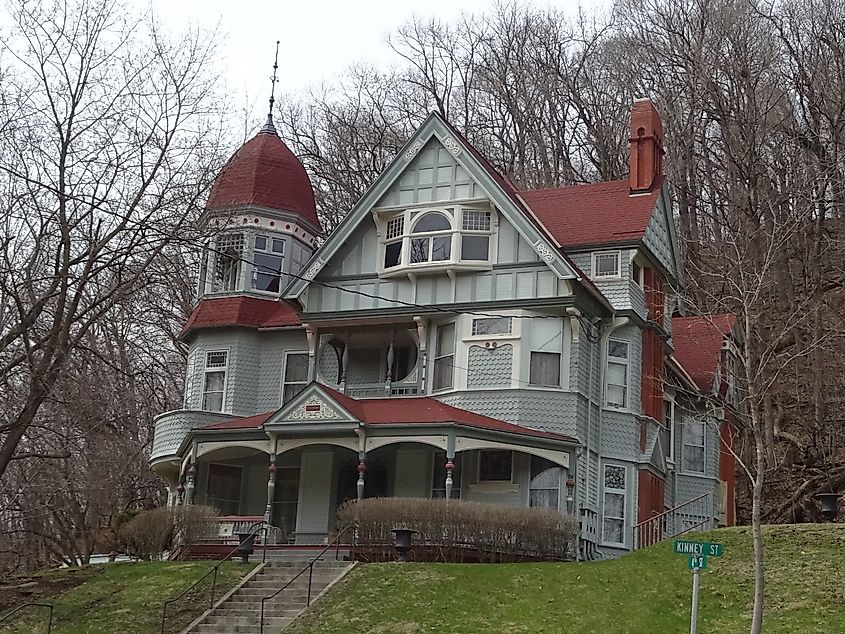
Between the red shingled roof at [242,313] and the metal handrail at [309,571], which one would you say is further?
the red shingled roof at [242,313]

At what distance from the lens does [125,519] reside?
33.3 m

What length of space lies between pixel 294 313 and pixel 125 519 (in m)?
7.56

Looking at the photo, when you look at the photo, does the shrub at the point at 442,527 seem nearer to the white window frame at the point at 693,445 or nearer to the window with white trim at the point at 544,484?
the window with white trim at the point at 544,484

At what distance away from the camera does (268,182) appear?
112 ft

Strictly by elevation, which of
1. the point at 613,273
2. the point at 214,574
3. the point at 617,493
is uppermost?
the point at 613,273

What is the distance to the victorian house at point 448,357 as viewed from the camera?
27828mm

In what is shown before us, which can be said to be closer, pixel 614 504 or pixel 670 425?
pixel 614 504

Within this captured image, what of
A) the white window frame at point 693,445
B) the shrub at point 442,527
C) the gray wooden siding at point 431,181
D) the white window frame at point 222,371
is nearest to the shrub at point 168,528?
the shrub at point 442,527

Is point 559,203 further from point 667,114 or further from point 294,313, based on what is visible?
point 667,114

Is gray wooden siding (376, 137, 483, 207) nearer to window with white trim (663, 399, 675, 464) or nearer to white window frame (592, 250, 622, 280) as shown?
white window frame (592, 250, 622, 280)

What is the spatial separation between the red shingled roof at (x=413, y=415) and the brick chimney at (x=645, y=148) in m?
8.38

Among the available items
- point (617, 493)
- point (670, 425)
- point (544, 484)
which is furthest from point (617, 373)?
point (544, 484)

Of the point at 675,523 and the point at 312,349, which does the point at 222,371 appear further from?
the point at 675,523

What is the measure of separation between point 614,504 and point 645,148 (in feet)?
32.4
